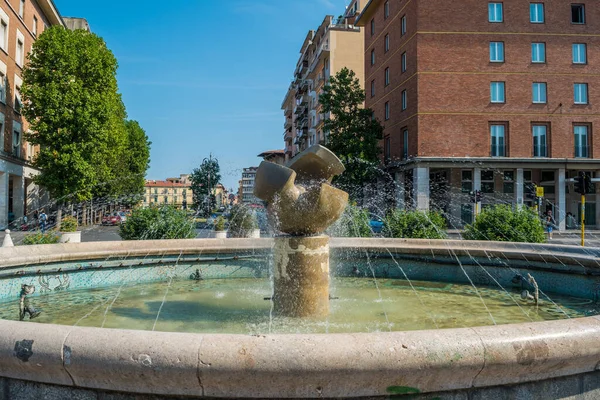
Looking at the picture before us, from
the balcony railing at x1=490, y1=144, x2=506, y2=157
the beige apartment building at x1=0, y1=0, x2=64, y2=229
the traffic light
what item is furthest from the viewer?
the balcony railing at x1=490, y1=144, x2=506, y2=157

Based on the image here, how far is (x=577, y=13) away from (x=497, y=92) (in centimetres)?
774

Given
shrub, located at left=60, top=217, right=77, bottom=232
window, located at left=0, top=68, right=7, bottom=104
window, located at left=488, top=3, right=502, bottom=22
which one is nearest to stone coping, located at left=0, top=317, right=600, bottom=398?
shrub, located at left=60, top=217, right=77, bottom=232

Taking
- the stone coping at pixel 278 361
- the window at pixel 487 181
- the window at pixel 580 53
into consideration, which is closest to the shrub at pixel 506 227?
the stone coping at pixel 278 361

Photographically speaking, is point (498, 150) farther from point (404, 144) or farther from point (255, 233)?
point (255, 233)

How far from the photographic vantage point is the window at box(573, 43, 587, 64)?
1234 inches

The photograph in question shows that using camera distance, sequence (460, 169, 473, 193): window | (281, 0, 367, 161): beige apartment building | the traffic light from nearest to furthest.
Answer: the traffic light, (460, 169, 473, 193): window, (281, 0, 367, 161): beige apartment building

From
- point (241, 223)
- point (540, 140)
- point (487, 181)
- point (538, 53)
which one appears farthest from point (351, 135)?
point (241, 223)

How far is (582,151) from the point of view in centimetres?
3141

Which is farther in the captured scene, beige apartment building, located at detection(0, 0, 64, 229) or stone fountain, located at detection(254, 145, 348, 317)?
beige apartment building, located at detection(0, 0, 64, 229)

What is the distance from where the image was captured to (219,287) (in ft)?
26.8

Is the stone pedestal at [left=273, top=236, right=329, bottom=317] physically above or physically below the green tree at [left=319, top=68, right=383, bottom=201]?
below

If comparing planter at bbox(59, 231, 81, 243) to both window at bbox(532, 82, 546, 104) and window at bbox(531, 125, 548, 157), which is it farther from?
window at bbox(532, 82, 546, 104)

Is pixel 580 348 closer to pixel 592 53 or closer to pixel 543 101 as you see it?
pixel 543 101

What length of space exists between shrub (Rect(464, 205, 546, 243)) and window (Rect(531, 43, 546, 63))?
2280 centimetres
